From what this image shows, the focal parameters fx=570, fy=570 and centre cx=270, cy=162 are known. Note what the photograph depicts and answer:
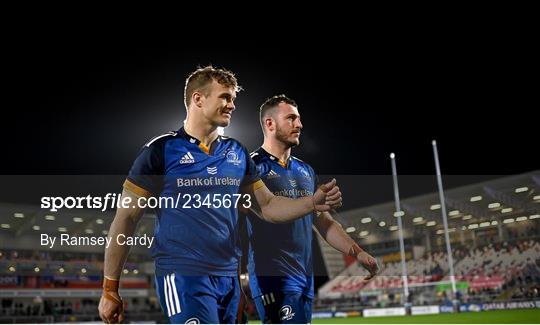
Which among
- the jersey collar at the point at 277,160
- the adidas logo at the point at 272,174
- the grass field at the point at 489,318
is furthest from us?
the grass field at the point at 489,318

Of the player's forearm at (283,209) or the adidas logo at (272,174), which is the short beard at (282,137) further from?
the player's forearm at (283,209)

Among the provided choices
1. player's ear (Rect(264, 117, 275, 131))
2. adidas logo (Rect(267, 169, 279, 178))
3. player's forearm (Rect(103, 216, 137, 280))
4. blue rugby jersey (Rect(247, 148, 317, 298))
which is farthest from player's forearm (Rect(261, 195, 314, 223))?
player's forearm (Rect(103, 216, 137, 280))

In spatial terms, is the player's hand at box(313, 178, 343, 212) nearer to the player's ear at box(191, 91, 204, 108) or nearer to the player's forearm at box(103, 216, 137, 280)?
the player's ear at box(191, 91, 204, 108)

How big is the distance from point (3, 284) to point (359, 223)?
3868 millimetres

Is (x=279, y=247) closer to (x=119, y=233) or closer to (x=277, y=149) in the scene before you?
(x=277, y=149)

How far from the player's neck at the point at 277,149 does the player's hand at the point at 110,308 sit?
1754mm

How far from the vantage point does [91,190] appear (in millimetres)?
5137

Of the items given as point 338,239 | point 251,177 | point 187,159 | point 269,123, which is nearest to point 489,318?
point 338,239

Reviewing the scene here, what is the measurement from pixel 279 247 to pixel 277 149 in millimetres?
848

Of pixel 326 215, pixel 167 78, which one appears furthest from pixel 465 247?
pixel 167 78

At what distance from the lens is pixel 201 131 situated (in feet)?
13.6

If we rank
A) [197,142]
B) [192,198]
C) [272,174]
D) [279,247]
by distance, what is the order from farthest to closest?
[272,174] < [279,247] < [197,142] < [192,198]

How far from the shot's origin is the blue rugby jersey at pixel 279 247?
449 cm

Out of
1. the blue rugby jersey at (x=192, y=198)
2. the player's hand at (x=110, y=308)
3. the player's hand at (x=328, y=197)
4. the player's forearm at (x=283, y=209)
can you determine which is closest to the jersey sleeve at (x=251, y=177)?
the blue rugby jersey at (x=192, y=198)
